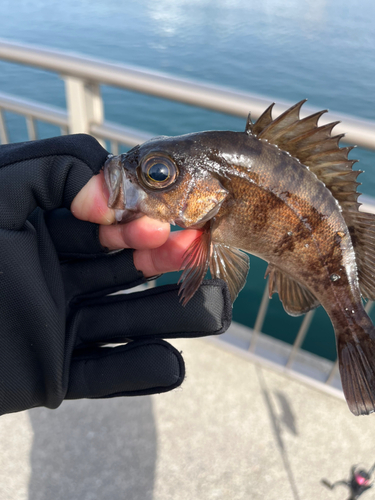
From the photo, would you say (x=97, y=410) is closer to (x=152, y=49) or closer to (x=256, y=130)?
(x=256, y=130)

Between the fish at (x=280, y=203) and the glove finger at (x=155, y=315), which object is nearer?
the fish at (x=280, y=203)

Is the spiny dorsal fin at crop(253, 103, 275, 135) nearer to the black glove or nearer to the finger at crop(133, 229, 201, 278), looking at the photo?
the finger at crop(133, 229, 201, 278)

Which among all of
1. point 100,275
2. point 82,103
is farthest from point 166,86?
point 100,275

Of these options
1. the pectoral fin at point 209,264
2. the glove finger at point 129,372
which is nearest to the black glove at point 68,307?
the glove finger at point 129,372

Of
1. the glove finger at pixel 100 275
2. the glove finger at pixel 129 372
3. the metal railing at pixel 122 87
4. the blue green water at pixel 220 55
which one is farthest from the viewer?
the blue green water at pixel 220 55

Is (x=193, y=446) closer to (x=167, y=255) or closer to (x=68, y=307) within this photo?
(x=68, y=307)

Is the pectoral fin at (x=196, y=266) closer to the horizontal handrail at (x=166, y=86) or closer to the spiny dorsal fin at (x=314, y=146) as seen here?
the spiny dorsal fin at (x=314, y=146)

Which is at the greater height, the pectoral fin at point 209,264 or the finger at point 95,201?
the finger at point 95,201
